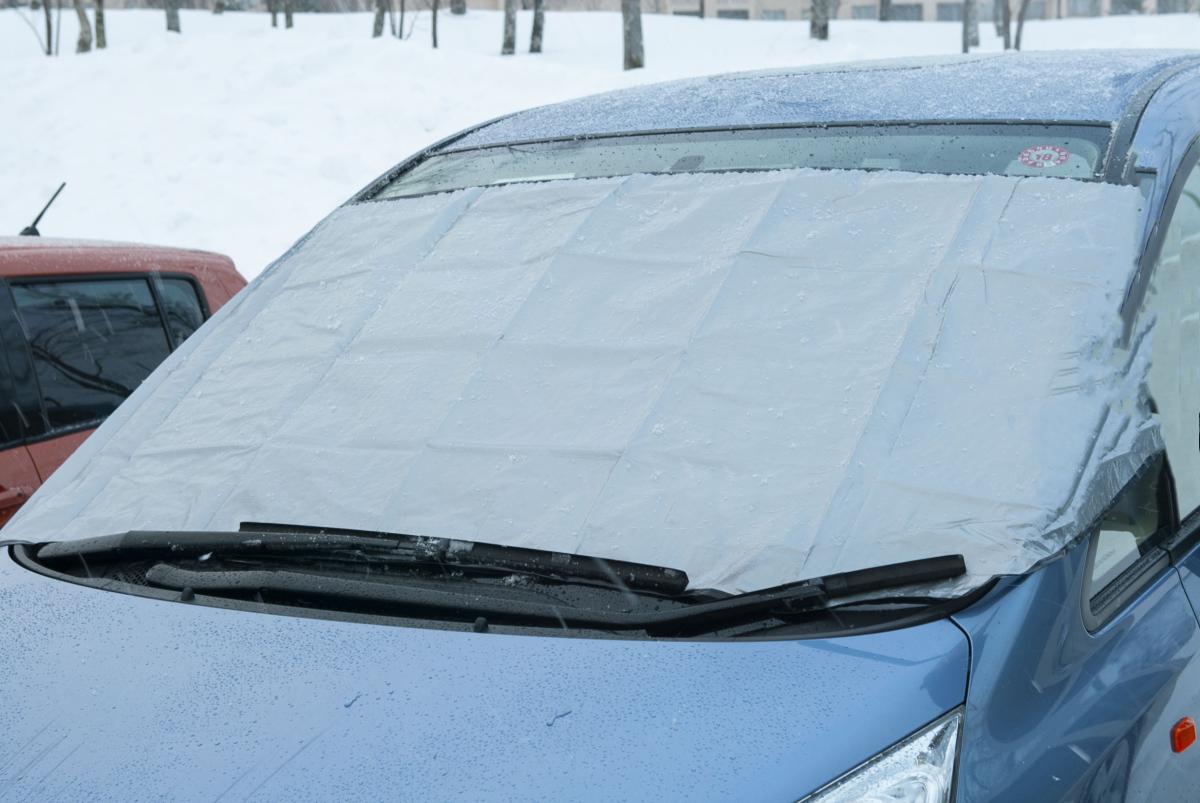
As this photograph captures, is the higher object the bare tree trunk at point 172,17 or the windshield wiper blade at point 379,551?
the windshield wiper blade at point 379,551

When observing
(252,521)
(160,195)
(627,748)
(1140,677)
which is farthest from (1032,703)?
(160,195)

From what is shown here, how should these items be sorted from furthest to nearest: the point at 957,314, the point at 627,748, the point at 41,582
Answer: the point at 41,582 → the point at 957,314 → the point at 627,748

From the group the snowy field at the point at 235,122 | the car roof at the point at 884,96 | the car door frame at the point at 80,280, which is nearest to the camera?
the car roof at the point at 884,96

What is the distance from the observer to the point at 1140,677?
5.97ft

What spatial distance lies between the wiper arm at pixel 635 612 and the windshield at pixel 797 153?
2.99ft

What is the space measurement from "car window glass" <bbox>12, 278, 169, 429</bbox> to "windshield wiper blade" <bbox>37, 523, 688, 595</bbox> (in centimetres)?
Answer: 191

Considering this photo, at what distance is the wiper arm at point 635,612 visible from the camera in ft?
5.57

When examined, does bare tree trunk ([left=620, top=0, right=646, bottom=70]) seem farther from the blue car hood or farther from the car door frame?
the blue car hood

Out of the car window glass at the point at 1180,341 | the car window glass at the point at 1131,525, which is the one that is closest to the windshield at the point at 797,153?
the car window glass at the point at 1180,341

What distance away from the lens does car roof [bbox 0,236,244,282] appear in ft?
13.3

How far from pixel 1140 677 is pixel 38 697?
1.60 m

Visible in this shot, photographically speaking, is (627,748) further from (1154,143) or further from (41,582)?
(1154,143)

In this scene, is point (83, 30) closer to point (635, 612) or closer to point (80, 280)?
point (80, 280)

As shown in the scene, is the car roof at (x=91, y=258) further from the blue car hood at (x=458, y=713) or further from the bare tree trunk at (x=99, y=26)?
the bare tree trunk at (x=99, y=26)
